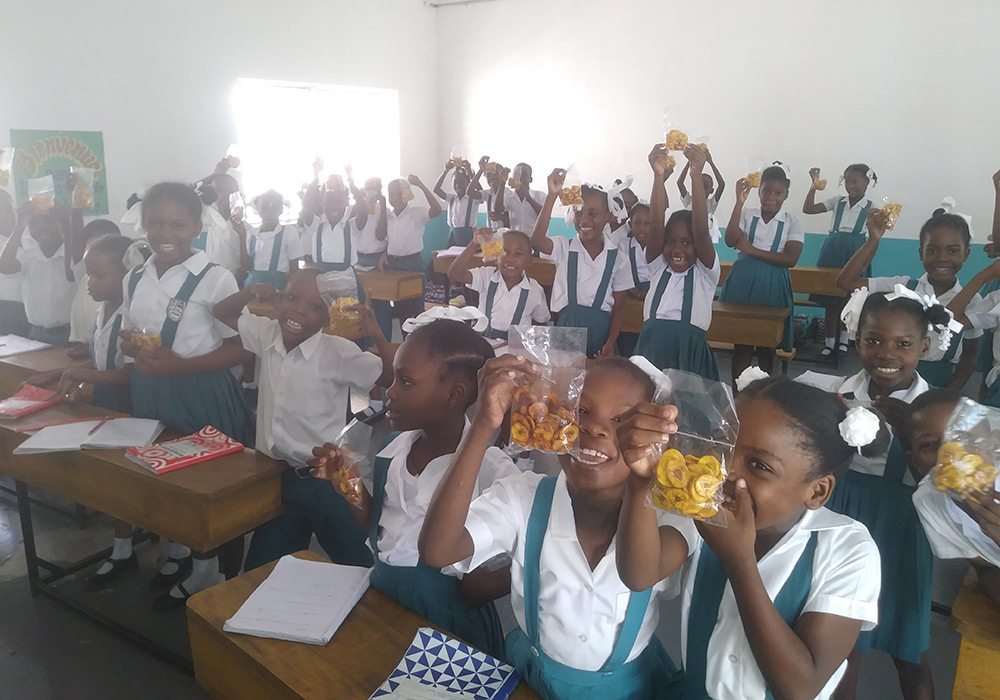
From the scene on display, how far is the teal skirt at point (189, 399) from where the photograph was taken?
250 cm

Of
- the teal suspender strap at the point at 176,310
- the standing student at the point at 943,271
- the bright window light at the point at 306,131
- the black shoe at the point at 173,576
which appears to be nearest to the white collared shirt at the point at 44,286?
the teal suspender strap at the point at 176,310

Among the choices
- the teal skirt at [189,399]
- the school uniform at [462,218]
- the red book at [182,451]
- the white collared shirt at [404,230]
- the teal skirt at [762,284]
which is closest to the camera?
the red book at [182,451]

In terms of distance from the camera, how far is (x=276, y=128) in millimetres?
7211

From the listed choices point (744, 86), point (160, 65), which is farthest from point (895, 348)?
point (160, 65)

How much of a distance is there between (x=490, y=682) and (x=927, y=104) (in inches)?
277

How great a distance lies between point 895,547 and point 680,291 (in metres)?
1.84

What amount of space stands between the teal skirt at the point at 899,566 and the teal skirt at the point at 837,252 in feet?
15.4

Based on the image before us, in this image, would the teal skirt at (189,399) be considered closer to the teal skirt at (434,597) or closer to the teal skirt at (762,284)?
the teal skirt at (434,597)

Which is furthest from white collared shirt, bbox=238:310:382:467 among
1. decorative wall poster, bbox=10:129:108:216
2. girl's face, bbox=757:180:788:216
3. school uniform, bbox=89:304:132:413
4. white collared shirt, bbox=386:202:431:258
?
white collared shirt, bbox=386:202:431:258

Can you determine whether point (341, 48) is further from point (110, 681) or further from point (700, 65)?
point (110, 681)

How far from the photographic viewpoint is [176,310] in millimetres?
2422

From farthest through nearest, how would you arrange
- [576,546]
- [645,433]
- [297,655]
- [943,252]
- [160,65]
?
[160,65] < [943,252] < [297,655] < [576,546] < [645,433]

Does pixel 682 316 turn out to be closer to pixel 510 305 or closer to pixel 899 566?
pixel 510 305

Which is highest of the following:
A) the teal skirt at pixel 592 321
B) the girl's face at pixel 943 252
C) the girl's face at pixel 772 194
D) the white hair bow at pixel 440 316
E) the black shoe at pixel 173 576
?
the girl's face at pixel 772 194
